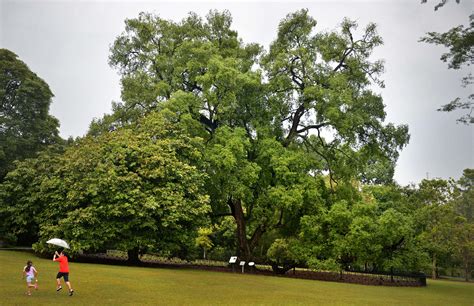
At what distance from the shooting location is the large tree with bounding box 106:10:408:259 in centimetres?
2405

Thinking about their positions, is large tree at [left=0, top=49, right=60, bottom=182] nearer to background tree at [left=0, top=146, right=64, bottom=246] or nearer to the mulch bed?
background tree at [left=0, top=146, right=64, bottom=246]

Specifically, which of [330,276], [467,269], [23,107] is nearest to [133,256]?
[330,276]

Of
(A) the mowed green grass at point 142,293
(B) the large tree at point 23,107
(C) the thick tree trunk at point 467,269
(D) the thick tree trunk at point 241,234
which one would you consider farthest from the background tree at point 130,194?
(C) the thick tree trunk at point 467,269

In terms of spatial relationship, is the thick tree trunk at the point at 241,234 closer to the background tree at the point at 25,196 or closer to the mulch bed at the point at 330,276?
the mulch bed at the point at 330,276

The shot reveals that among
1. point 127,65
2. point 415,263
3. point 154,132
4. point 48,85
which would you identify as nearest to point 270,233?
point 415,263

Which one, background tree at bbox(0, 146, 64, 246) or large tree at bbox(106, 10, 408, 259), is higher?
large tree at bbox(106, 10, 408, 259)

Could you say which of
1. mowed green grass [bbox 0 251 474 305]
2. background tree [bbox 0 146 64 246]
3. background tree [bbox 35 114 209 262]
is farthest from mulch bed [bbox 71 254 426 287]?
mowed green grass [bbox 0 251 474 305]

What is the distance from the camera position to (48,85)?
34312 mm

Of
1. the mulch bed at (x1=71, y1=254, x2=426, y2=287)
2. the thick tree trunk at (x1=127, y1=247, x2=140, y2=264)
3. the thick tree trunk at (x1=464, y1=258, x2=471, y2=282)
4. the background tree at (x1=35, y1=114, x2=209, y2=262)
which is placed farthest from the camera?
the thick tree trunk at (x1=464, y1=258, x2=471, y2=282)

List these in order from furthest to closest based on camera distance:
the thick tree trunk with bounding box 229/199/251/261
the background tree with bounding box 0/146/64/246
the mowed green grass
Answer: the thick tree trunk with bounding box 229/199/251/261, the background tree with bounding box 0/146/64/246, the mowed green grass

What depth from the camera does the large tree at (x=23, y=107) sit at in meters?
31.8

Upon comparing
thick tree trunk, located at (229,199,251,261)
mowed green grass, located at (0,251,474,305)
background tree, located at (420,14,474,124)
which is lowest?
mowed green grass, located at (0,251,474,305)

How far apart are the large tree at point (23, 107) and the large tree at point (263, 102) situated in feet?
27.5

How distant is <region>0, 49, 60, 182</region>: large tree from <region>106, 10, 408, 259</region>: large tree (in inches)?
330
